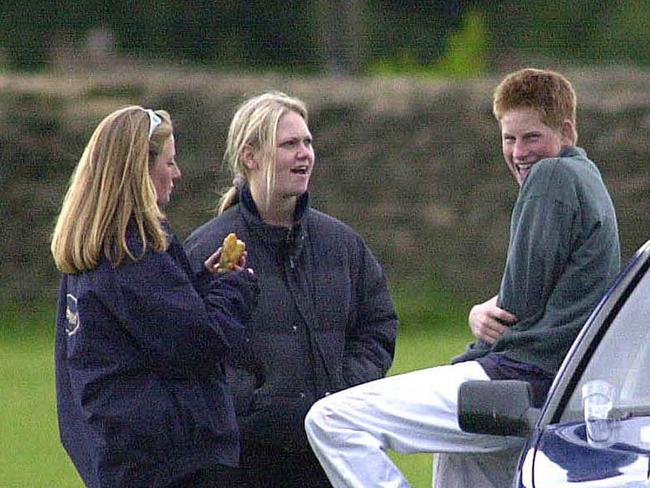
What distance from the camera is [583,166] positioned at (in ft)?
19.0

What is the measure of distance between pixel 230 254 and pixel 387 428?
79 cm

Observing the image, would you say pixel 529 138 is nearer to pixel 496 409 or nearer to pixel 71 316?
pixel 496 409

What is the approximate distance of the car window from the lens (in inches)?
201

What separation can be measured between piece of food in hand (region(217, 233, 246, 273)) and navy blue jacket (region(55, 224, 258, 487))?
26 centimetres

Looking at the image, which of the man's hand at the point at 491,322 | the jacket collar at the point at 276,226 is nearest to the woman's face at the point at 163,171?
the jacket collar at the point at 276,226

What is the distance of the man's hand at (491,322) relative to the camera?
19.1ft

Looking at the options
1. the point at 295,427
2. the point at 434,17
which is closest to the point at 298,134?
the point at 295,427

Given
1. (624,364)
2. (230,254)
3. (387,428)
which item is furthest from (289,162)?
(624,364)

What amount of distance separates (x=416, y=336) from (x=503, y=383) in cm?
1444

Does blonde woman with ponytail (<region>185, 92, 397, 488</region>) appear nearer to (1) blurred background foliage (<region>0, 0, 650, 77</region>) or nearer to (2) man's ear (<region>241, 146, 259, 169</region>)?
(2) man's ear (<region>241, 146, 259, 169</region>)

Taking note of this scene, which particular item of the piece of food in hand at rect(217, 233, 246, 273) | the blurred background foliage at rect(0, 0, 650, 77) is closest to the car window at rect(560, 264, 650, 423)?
the piece of food in hand at rect(217, 233, 246, 273)

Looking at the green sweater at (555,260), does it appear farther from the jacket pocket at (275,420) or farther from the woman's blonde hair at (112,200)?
the woman's blonde hair at (112,200)

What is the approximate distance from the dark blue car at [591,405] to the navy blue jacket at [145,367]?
92 cm

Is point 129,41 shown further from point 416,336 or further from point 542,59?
point 416,336
